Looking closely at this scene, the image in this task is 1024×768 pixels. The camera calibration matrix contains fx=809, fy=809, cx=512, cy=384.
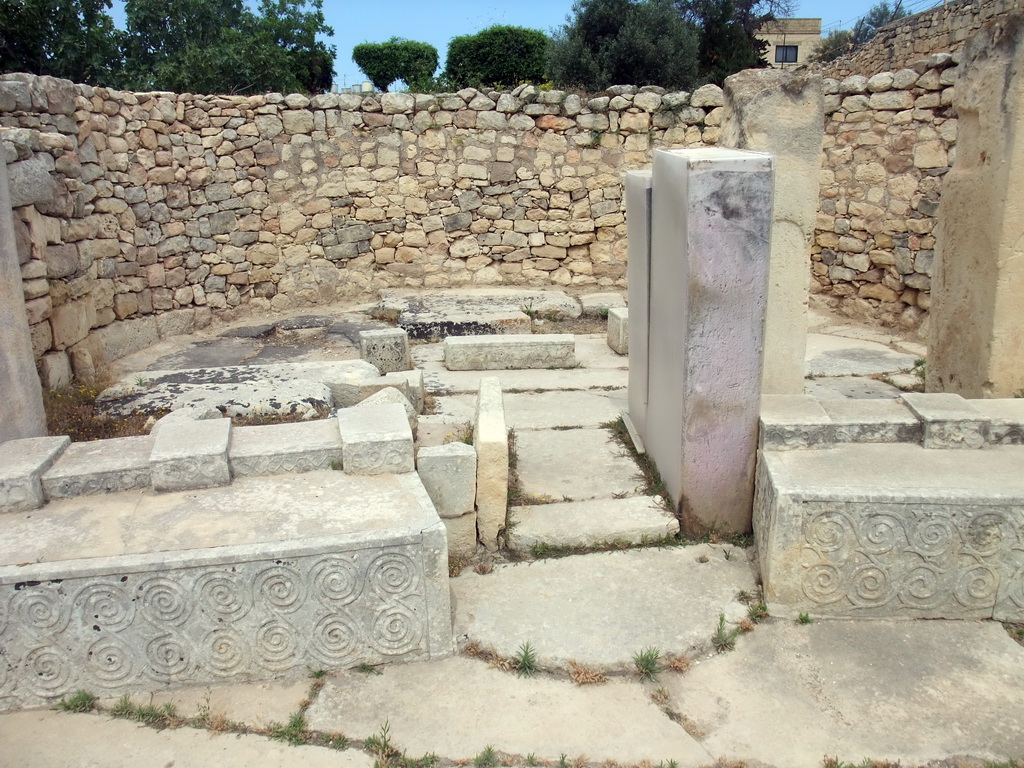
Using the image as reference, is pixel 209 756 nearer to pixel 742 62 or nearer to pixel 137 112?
pixel 137 112

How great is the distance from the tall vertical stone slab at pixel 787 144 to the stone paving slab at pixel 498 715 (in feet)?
7.20

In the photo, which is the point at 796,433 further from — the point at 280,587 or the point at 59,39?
the point at 59,39

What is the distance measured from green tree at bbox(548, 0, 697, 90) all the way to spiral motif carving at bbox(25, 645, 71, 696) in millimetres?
14667

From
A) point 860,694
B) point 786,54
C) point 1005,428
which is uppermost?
point 786,54

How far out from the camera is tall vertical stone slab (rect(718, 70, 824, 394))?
4.15 m

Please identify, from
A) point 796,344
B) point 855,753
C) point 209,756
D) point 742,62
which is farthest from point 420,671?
point 742,62

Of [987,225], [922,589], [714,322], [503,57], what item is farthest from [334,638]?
[503,57]

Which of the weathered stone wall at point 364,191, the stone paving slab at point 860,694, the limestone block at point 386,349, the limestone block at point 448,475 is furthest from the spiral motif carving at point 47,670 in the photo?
the weathered stone wall at point 364,191

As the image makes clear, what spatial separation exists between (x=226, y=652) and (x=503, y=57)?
2189 cm

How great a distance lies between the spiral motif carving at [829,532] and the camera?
10.3 ft

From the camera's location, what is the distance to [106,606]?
2.79m

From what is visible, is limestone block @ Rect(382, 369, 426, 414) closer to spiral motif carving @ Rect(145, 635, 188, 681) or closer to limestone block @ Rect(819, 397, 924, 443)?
spiral motif carving @ Rect(145, 635, 188, 681)

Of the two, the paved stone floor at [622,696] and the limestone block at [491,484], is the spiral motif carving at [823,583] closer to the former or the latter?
the paved stone floor at [622,696]

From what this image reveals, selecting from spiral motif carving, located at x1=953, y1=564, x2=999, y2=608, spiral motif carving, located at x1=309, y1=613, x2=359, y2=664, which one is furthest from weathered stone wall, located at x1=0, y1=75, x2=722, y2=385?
spiral motif carving, located at x1=953, y1=564, x2=999, y2=608
